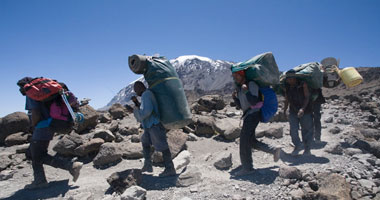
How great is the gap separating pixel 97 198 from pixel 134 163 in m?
1.84

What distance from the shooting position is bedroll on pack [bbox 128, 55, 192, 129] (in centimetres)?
393

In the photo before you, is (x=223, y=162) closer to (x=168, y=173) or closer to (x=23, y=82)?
(x=168, y=173)

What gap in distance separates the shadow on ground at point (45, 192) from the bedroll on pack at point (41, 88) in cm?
166

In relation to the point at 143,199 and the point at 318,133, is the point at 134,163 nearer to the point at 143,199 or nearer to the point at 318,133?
the point at 143,199

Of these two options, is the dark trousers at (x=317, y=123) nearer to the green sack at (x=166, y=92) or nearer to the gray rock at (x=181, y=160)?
the gray rock at (x=181, y=160)

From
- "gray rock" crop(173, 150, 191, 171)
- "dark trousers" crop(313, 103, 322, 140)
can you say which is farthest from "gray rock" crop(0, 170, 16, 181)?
"dark trousers" crop(313, 103, 322, 140)

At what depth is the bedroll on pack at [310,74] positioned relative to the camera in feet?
17.4

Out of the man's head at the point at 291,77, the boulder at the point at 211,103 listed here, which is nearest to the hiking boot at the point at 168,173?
the man's head at the point at 291,77

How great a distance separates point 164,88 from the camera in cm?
392

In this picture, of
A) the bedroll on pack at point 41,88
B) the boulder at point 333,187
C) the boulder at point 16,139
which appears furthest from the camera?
the boulder at point 16,139

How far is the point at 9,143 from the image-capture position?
7.09 m

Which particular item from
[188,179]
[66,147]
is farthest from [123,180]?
[66,147]

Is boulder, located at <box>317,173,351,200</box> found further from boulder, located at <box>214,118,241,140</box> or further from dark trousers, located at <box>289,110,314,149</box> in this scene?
boulder, located at <box>214,118,241,140</box>

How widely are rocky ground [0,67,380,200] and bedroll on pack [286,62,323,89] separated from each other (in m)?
1.58
